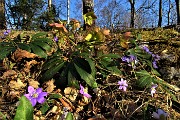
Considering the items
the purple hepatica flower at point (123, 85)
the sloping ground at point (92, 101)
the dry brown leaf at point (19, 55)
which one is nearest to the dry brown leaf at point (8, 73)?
the sloping ground at point (92, 101)

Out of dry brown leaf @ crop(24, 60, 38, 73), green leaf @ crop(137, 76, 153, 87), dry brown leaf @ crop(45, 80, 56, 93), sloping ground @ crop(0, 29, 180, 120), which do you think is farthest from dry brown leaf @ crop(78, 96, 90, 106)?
dry brown leaf @ crop(24, 60, 38, 73)

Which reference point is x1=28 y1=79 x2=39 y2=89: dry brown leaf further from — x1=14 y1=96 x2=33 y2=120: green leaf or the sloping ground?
x1=14 y1=96 x2=33 y2=120: green leaf

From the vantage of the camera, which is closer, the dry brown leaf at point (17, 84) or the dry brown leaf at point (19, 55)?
the dry brown leaf at point (17, 84)

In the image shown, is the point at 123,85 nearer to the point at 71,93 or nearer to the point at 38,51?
the point at 71,93

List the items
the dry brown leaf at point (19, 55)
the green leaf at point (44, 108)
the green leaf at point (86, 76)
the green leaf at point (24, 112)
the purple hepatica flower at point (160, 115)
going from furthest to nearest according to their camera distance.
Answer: the dry brown leaf at point (19, 55) → the green leaf at point (86, 76) → the green leaf at point (44, 108) → the purple hepatica flower at point (160, 115) → the green leaf at point (24, 112)

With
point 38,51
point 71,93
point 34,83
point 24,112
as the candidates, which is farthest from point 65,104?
point 24,112

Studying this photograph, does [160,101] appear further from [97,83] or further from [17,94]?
[17,94]

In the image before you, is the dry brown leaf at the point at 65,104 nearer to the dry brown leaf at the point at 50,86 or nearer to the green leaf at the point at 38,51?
the dry brown leaf at the point at 50,86

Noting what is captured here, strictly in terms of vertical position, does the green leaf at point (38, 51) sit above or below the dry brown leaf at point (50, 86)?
above

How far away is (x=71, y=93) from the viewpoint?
117 cm

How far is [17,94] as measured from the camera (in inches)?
45.4

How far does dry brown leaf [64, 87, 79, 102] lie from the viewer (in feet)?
3.82

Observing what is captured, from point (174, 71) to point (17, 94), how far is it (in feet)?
2.74

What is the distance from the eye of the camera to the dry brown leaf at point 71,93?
3.82 ft
